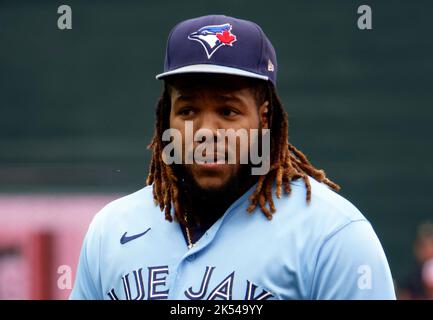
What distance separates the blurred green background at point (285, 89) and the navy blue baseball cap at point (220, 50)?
6159mm

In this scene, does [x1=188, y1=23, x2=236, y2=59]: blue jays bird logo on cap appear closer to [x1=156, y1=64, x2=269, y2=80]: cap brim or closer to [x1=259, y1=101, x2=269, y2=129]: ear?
[x1=156, y1=64, x2=269, y2=80]: cap brim

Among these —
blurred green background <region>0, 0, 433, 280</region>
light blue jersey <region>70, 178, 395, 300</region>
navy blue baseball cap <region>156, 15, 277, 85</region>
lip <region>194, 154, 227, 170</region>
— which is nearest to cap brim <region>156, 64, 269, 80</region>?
navy blue baseball cap <region>156, 15, 277, 85</region>

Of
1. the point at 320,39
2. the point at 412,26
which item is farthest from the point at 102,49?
the point at 412,26

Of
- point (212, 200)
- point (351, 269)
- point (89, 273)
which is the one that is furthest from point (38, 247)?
point (351, 269)

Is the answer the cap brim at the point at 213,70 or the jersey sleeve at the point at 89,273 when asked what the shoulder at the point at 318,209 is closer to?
the cap brim at the point at 213,70

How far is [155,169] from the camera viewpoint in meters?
2.81

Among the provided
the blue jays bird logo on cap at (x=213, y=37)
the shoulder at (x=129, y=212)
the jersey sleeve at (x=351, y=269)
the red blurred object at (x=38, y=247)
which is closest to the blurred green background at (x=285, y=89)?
the red blurred object at (x=38, y=247)

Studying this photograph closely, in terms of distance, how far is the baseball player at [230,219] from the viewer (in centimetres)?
243

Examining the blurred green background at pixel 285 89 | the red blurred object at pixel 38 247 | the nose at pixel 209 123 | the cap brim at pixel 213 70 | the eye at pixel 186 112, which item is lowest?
the red blurred object at pixel 38 247

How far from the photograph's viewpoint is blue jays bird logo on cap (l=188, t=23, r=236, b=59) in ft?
8.41

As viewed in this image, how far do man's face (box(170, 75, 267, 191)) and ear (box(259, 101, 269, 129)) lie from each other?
21 mm

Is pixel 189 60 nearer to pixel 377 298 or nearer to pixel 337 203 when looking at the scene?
pixel 337 203

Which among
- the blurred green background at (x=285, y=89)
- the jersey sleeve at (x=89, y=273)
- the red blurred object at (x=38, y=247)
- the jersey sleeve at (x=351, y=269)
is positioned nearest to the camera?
the jersey sleeve at (x=351, y=269)

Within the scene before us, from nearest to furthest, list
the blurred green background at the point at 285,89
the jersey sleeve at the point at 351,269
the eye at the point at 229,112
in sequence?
the jersey sleeve at the point at 351,269 → the eye at the point at 229,112 → the blurred green background at the point at 285,89
